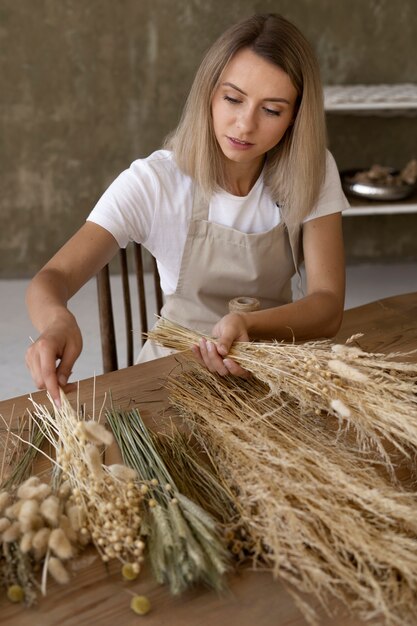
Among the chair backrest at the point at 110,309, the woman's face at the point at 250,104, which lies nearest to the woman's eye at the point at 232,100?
the woman's face at the point at 250,104

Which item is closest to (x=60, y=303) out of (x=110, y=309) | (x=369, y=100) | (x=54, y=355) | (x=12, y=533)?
(x=54, y=355)

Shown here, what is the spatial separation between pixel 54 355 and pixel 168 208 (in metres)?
0.71

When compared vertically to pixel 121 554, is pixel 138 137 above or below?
above

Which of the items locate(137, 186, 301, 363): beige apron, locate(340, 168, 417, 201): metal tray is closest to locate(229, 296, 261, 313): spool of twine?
locate(137, 186, 301, 363): beige apron

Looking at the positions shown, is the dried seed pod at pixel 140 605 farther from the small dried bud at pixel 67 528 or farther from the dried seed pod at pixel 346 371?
the dried seed pod at pixel 346 371

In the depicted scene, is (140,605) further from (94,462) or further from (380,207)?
(380,207)

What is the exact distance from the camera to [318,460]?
1.24 meters

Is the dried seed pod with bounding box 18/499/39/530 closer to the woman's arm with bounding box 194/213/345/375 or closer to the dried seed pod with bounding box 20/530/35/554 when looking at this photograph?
the dried seed pod with bounding box 20/530/35/554

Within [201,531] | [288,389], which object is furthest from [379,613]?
[288,389]

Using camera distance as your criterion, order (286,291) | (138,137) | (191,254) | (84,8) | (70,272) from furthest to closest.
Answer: (138,137) → (84,8) → (286,291) → (191,254) → (70,272)

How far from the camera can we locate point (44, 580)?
3.56 ft

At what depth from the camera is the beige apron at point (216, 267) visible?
2143 mm

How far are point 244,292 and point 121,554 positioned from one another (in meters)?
1.12

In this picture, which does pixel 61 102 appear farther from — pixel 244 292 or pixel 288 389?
pixel 288 389
